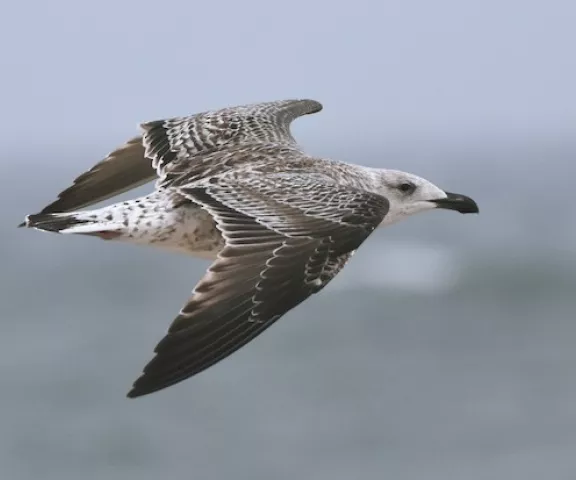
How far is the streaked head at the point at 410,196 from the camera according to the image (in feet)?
40.3

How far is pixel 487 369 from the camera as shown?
223 feet

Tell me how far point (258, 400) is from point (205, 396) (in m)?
2.35

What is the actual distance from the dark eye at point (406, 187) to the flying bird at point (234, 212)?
1 centimetres

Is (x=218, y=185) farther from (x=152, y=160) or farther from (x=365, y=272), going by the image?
(x=365, y=272)

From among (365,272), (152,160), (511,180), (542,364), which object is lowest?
(511,180)

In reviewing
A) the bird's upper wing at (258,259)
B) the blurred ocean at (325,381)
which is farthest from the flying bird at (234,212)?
the blurred ocean at (325,381)

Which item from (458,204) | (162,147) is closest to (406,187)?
(458,204)

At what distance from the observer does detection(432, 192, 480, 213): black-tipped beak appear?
481 inches

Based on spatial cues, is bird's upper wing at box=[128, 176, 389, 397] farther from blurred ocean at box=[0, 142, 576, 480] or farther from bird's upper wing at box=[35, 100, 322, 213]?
blurred ocean at box=[0, 142, 576, 480]

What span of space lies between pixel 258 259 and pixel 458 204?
2821 mm

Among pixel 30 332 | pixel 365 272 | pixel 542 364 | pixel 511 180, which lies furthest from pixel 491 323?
pixel 511 180

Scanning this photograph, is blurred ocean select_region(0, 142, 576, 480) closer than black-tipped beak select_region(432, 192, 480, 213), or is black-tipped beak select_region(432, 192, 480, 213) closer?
black-tipped beak select_region(432, 192, 480, 213)

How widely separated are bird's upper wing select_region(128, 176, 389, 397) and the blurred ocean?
43.4 m

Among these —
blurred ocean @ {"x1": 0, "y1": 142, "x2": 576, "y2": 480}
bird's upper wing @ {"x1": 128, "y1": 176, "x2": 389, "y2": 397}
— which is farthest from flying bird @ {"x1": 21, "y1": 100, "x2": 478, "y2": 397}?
blurred ocean @ {"x1": 0, "y1": 142, "x2": 576, "y2": 480}
